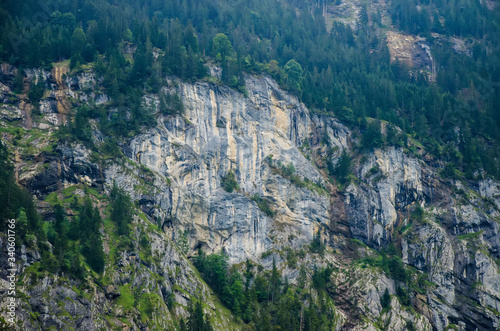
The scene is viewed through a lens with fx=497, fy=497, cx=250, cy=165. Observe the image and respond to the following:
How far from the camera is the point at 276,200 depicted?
A: 99062 millimetres

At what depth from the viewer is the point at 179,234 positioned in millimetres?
88750

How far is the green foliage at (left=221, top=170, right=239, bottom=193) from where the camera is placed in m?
96.1

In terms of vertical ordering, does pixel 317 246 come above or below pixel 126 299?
below

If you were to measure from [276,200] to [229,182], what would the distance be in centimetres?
1020

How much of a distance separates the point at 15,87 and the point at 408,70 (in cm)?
10646

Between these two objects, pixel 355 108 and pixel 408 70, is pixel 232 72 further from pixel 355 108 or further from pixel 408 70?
pixel 408 70

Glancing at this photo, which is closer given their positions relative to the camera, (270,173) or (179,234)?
(179,234)

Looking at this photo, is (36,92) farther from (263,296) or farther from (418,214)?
(418,214)

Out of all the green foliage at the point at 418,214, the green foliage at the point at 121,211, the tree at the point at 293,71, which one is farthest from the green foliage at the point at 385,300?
the tree at the point at 293,71

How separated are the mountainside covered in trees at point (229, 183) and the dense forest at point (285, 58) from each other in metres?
0.53

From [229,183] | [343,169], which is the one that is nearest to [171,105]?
[229,183]

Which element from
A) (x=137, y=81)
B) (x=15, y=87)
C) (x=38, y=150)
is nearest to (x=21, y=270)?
(x=38, y=150)

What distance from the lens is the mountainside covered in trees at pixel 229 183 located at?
72000 millimetres

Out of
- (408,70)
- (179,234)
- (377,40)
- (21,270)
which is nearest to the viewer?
(21,270)
